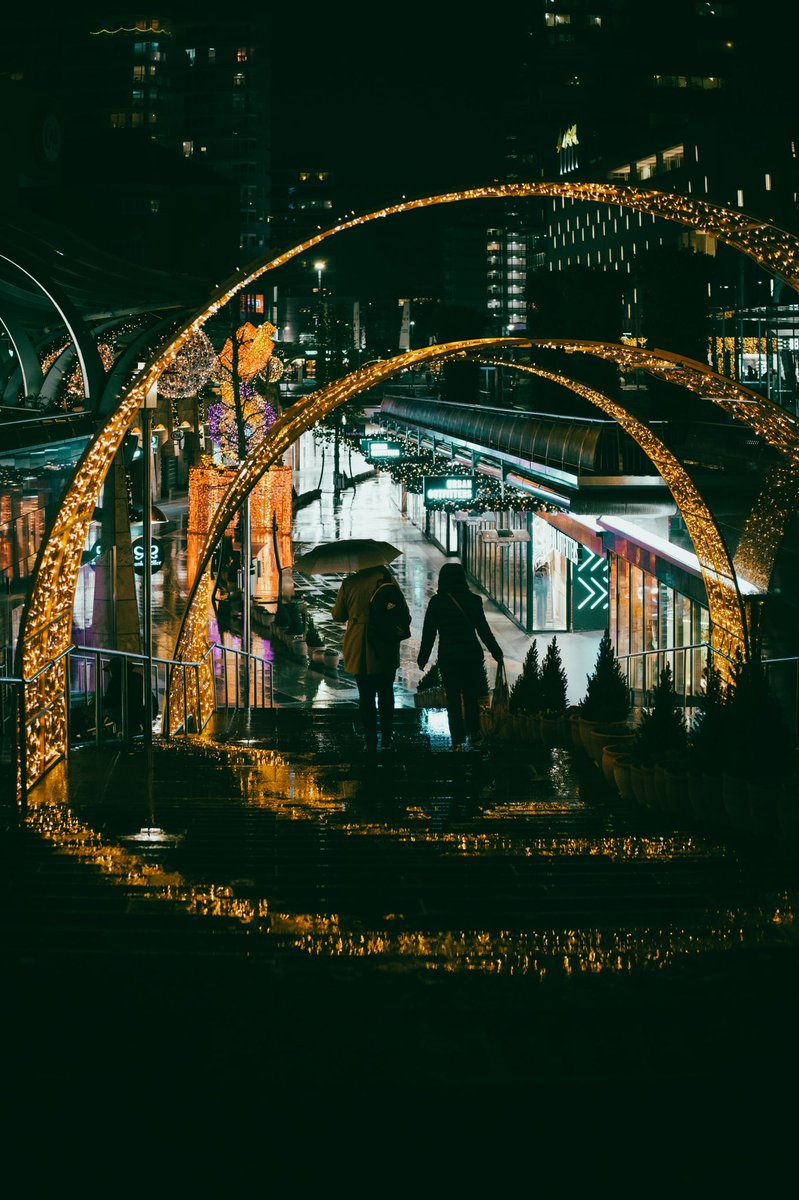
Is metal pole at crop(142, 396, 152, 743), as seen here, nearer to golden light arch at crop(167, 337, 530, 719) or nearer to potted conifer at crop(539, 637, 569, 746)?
golden light arch at crop(167, 337, 530, 719)

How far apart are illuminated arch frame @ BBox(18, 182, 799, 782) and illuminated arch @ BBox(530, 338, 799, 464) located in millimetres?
1582

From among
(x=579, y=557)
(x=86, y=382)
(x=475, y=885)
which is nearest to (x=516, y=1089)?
(x=475, y=885)

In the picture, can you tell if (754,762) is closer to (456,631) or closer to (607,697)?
(456,631)

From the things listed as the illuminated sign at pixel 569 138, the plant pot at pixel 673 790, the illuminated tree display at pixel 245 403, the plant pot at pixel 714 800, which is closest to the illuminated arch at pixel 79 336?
the plant pot at pixel 673 790

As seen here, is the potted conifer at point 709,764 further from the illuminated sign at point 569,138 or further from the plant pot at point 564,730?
the illuminated sign at point 569,138

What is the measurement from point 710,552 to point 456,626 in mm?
3836

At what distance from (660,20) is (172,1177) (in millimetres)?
136531

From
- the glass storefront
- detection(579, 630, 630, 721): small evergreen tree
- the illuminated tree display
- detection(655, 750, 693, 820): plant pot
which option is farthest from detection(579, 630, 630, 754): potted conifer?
the illuminated tree display

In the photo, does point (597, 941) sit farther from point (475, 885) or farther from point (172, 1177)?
point (172, 1177)

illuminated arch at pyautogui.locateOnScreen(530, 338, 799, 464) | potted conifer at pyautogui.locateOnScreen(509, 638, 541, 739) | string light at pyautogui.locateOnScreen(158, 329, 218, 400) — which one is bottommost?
potted conifer at pyautogui.locateOnScreen(509, 638, 541, 739)

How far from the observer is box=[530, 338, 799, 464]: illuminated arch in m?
11.1

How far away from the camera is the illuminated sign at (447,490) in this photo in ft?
101

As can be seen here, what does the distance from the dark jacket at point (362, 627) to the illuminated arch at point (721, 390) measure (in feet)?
9.84

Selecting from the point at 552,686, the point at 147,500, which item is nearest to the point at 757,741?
the point at 147,500
